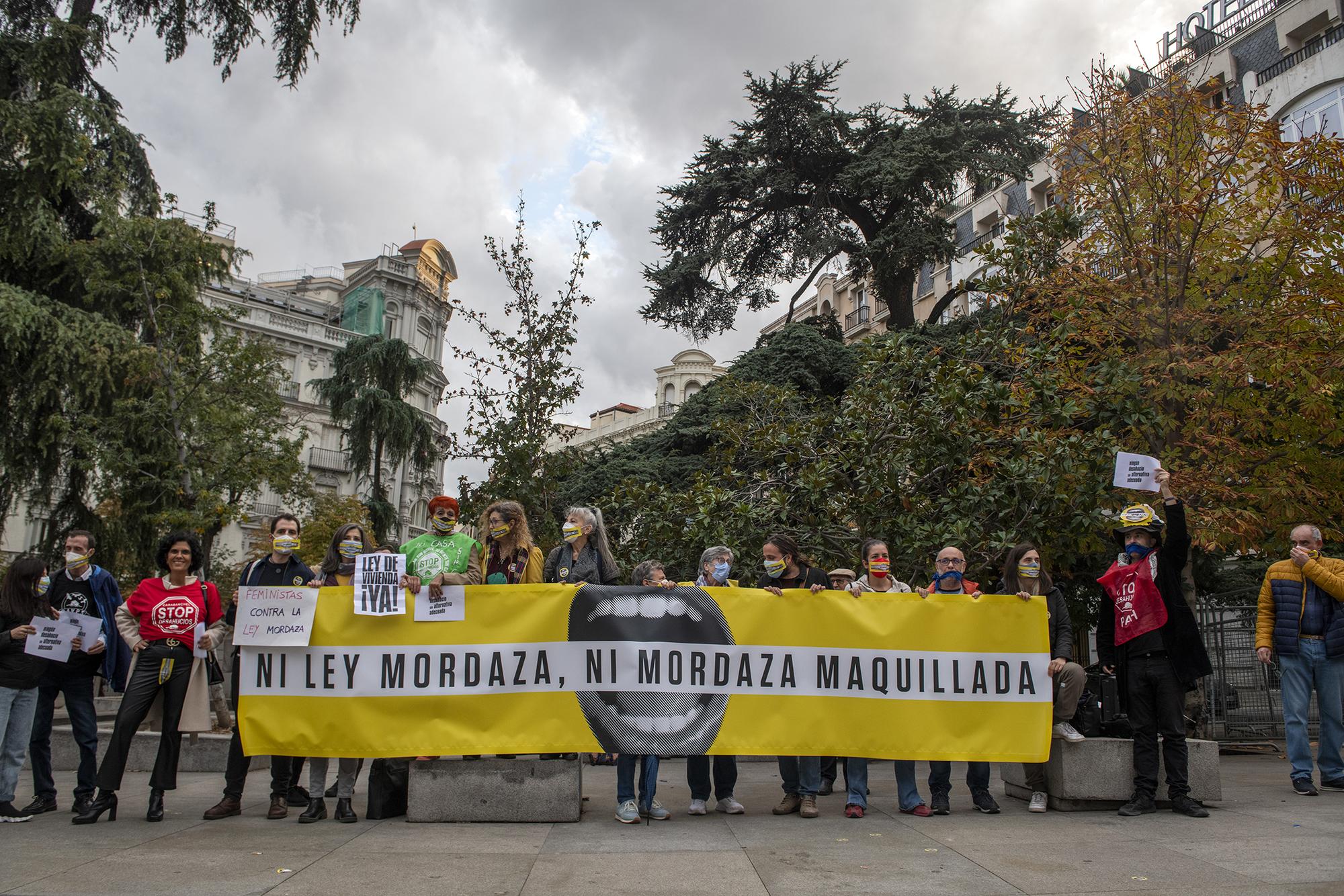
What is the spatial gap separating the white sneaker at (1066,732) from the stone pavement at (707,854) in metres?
0.49

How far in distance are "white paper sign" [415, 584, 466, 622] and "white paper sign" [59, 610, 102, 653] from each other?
2.11 m

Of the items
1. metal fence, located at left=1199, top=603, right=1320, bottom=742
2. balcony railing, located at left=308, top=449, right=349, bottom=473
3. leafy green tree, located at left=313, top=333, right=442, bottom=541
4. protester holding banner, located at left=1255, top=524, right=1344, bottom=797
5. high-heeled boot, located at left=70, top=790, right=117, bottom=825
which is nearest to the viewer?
high-heeled boot, located at left=70, top=790, right=117, bottom=825

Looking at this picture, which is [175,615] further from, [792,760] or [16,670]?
[792,760]

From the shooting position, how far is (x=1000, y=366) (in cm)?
1358

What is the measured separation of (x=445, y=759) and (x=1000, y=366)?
946 centimetres

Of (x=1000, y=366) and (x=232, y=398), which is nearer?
(x=1000, y=366)

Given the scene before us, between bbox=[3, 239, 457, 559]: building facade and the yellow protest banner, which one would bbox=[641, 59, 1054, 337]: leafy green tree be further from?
bbox=[3, 239, 457, 559]: building facade

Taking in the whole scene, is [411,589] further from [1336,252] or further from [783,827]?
[1336,252]

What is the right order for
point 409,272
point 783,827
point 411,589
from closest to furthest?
point 783,827
point 411,589
point 409,272

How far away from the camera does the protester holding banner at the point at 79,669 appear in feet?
22.5

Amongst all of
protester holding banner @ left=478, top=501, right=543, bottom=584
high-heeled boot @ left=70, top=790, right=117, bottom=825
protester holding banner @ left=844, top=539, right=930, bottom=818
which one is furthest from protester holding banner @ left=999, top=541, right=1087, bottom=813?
high-heeled boot @ left=70, top=790, right=117, bottom=825

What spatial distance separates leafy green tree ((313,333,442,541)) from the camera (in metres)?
37.6

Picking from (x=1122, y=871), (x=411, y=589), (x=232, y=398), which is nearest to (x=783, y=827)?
(x=1122, y=871)

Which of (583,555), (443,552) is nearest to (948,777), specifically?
(583,555)
